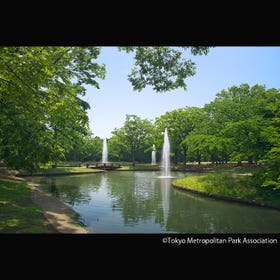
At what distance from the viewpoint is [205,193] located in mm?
15156

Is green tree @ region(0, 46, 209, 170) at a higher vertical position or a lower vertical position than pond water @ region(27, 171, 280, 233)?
higher

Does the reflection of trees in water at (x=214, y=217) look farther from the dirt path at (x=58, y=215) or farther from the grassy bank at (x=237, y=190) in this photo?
the dirt path at (x=58, y=215)

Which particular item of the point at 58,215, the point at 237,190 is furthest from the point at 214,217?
the point at 58,215

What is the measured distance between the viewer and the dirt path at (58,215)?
24.0ft

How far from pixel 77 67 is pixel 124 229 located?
16619 millimetres

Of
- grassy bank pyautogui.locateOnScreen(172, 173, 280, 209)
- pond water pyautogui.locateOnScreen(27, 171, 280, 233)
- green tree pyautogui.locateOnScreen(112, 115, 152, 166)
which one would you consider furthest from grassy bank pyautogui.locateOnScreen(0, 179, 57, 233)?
green tree pyautogui.locateOnScreen(112, 115, 152, 166)

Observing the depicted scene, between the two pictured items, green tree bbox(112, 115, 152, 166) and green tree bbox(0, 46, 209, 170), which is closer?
green tree bbox(0, 46, 209, 170)

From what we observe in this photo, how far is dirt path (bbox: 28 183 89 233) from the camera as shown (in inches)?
288

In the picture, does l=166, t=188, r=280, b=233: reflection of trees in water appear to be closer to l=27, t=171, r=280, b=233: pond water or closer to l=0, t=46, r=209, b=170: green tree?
l=27, t=171, r=280, b=233: pond water

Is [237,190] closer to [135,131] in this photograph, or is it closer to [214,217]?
[214,217]

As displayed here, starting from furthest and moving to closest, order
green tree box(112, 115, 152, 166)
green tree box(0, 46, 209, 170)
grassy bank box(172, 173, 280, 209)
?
green tree box(112, 115, 152, 166)
grassy bank box(172, 173, 280, 209)
green tree box(0, 46, 209, 170)

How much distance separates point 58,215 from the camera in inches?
355

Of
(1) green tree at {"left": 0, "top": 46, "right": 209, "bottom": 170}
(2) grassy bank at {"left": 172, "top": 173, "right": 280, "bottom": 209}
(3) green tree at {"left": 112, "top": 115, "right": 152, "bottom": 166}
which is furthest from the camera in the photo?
(3) green tree at {"left": 112, "top": 115, "right": 152, "bottom": 166}

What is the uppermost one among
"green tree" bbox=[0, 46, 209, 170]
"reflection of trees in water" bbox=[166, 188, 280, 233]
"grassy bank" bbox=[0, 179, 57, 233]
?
"green tree" bbox=[0, 46, 209, 170]
